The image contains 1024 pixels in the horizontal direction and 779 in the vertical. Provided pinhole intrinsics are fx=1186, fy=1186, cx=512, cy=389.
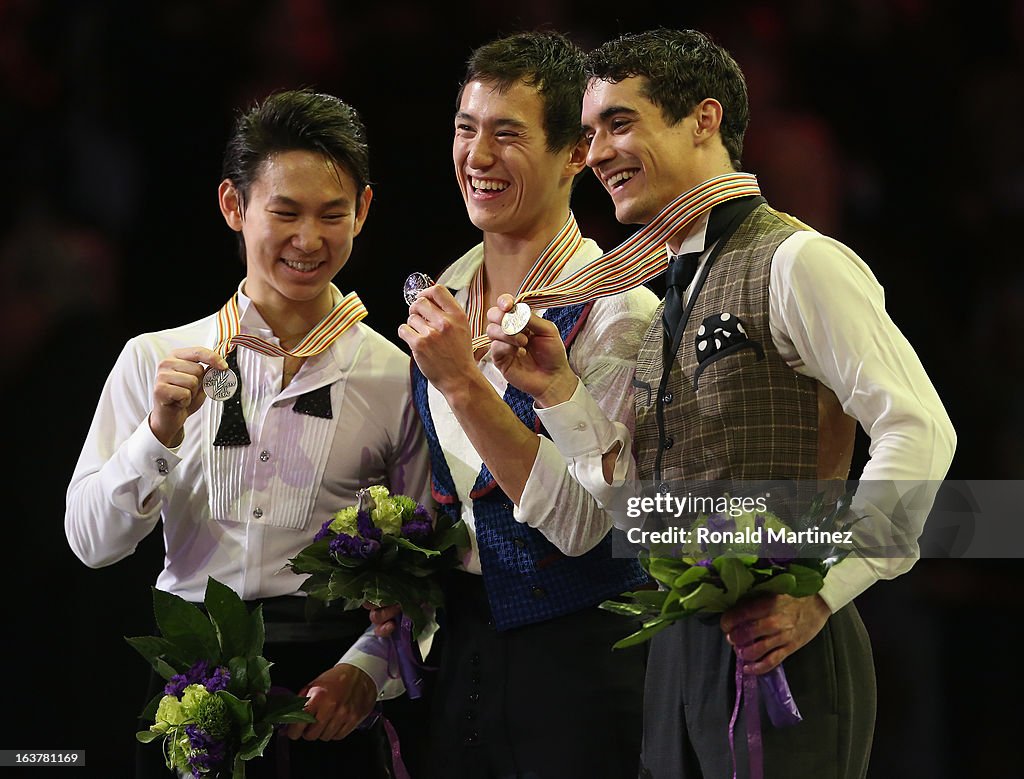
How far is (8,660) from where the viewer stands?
3.97 meters

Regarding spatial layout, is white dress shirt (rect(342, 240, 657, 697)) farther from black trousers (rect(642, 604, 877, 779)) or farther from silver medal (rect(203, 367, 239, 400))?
silver medal (rect(203, 367, 239, 400))

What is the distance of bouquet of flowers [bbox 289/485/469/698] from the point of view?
2666 mm

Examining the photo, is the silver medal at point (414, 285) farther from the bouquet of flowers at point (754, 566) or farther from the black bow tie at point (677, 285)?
the bouquet of flowers at point (754, 566)

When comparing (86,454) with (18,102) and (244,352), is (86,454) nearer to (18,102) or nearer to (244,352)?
(244,352)

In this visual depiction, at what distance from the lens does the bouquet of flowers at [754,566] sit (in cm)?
198

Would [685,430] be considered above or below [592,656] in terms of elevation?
above

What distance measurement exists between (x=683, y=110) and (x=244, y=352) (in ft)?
4.16

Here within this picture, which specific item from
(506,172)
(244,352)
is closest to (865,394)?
(506,172)

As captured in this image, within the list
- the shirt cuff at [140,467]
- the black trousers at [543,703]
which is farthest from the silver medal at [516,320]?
the shirt cuff at [140,467]

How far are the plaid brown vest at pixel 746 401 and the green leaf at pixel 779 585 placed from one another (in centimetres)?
28

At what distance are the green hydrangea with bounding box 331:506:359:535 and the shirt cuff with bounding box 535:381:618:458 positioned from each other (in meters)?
Answer: 0.54

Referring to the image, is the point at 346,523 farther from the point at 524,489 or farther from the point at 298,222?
the point at 298,222

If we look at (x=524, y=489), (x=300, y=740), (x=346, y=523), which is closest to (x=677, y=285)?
(x=524, y=489)

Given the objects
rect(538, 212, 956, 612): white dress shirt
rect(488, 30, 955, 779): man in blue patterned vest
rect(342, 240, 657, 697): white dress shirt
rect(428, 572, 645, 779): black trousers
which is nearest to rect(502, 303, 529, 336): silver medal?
rect(488, 30, 955, 779): man in blue patterned vest
